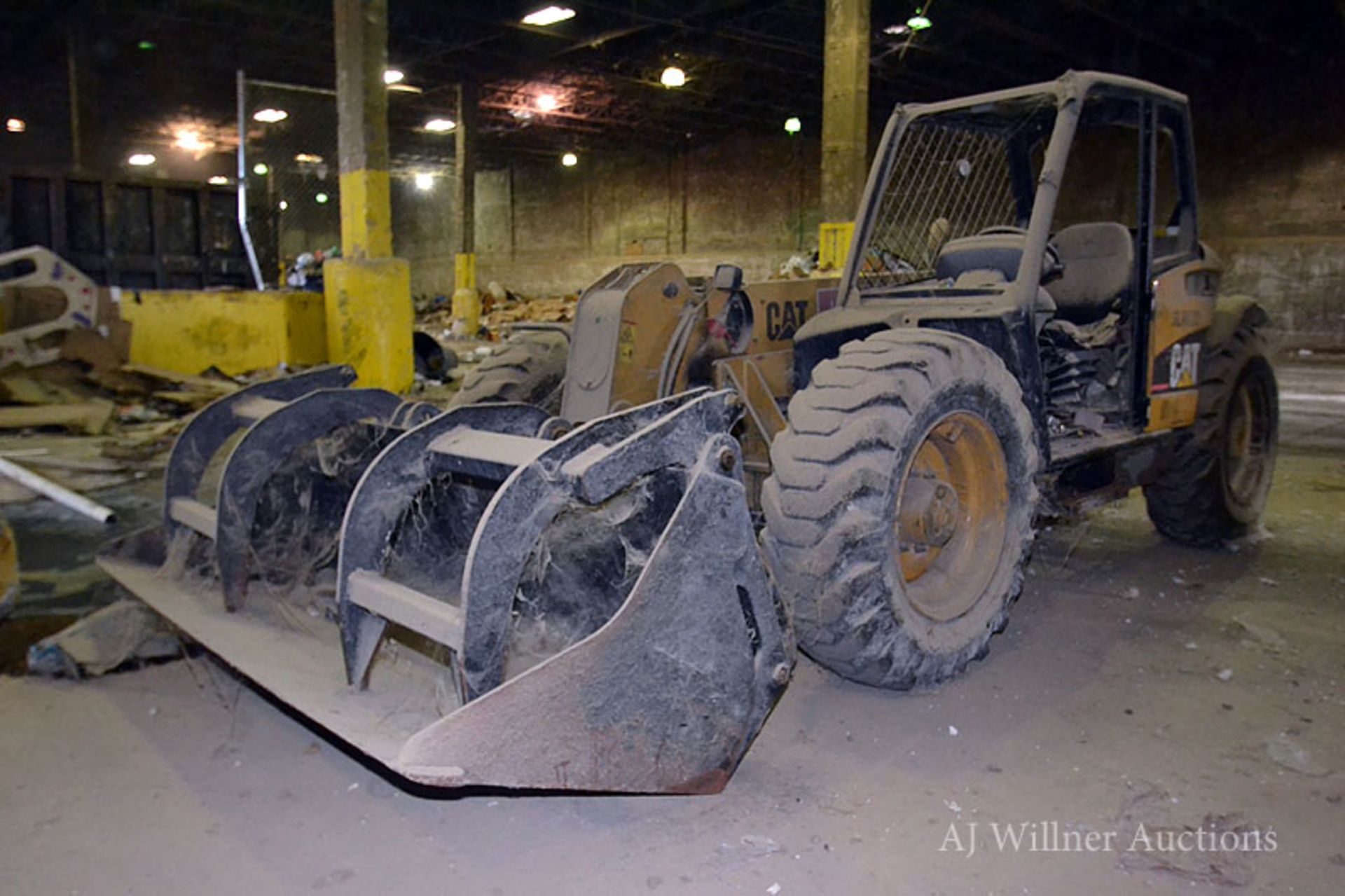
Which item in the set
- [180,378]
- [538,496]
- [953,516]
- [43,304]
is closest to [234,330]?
[180,378]

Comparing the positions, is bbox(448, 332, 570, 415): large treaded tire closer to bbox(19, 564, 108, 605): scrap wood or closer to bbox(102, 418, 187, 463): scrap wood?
bbox(19, 564, 108, 605): scrap wood

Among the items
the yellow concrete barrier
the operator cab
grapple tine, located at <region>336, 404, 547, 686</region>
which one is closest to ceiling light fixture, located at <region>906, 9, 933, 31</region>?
the yellow concrete barrier

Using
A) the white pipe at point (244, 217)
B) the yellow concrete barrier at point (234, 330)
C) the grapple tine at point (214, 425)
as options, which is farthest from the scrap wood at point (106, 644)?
the white pipe at point (244, 217)

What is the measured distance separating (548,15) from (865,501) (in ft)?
53.0

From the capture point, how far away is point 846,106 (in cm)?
1202

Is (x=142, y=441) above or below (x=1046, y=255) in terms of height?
below

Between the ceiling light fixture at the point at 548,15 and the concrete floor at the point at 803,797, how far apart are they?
51.3 ft

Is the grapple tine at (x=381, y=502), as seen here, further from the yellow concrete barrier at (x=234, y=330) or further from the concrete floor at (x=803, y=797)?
the yellow concrete barrier at (x=234, y=330)

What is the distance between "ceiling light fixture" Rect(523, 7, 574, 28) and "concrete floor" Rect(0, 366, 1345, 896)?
15.6 metres

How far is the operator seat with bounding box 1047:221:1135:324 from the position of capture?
5027 mm

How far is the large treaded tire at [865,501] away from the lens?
316cm

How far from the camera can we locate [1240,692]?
3.72 m

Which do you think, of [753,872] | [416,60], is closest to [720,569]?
[753,872]

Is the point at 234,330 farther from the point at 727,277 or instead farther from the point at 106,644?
the point at 727,277
